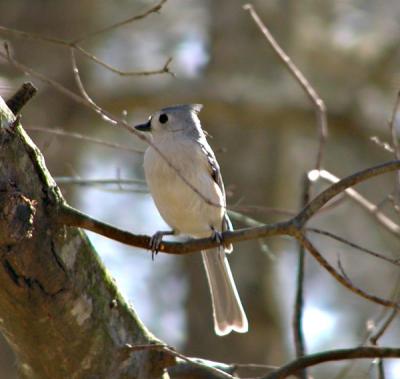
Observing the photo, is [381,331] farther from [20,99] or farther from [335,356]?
[20,99]

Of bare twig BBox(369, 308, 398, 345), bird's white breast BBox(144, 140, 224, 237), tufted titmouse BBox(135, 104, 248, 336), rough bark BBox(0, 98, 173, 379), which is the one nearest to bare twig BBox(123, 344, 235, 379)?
rough bark BBox(0, 98, 173, 379)

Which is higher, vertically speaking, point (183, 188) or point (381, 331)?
point (183, 188)

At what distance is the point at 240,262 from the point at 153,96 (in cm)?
150

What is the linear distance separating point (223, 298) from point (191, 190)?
1.71ft

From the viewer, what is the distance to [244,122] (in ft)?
21.7

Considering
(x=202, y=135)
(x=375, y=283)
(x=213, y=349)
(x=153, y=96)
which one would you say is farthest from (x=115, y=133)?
(x=202, y=135)

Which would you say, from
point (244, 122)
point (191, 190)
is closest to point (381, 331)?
point (191, 190)

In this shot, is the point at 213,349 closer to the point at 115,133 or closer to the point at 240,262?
the point at 240,262

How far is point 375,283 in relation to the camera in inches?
293

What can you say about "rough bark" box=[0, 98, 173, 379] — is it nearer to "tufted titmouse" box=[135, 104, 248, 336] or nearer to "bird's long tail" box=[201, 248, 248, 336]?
"tufted titmouse" box=[135, 104, 248, 336]

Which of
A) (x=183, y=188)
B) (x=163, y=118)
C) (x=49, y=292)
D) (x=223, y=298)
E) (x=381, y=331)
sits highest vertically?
(x=163, y=118)

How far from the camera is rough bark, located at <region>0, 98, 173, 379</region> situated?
2172mm

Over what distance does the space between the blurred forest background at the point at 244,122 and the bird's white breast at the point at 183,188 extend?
91.0 inches

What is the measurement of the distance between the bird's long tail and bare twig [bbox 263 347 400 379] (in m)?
1.13
